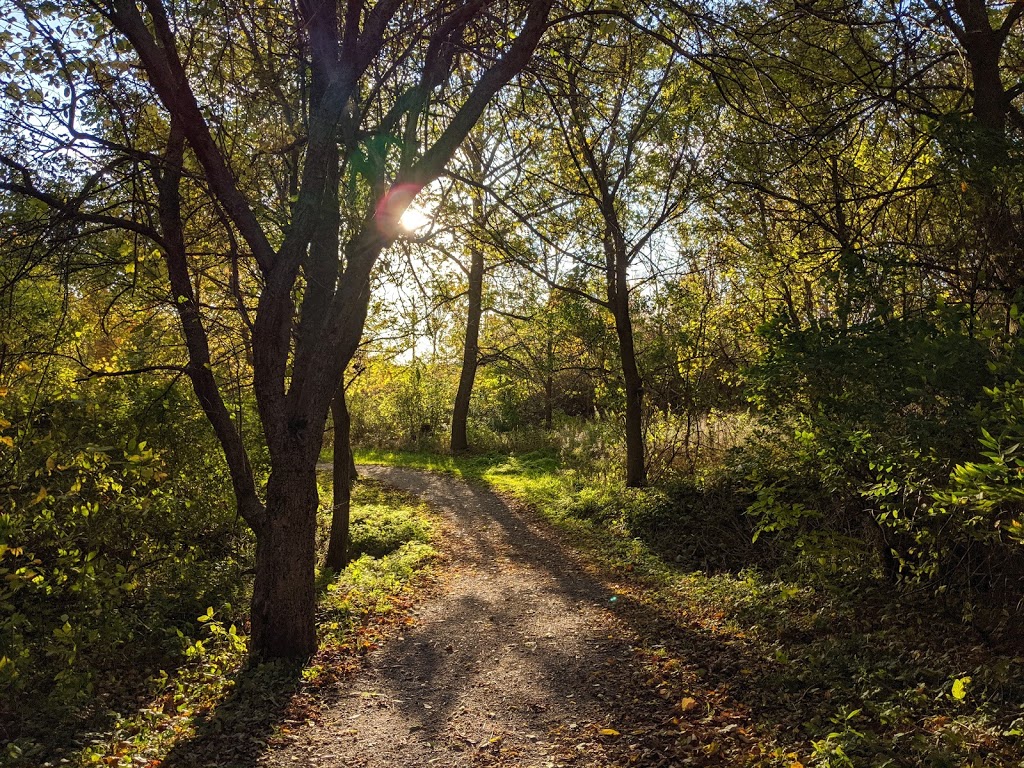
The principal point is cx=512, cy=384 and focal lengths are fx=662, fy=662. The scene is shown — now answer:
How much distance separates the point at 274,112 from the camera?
716 centimetres

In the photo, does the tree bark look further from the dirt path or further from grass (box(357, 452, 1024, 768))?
grass (box(357, 452, 1024, 768))

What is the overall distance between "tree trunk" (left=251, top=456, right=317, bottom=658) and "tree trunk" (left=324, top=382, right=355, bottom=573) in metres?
3.80

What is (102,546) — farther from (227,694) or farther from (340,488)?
(340,488)

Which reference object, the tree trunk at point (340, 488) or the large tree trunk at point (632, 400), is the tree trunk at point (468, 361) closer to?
the large tree trunk at point (632, 400)

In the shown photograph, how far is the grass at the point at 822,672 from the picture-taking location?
3.68 meters

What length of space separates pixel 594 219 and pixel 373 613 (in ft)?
24.2

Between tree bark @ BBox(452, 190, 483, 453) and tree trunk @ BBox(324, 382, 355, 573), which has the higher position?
tree bark @ BBox(452, 190, 483, 453)

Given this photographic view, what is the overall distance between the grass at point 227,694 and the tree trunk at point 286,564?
25 centimetres

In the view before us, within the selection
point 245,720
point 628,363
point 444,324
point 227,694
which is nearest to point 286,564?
point 227,694

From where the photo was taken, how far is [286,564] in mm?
5891

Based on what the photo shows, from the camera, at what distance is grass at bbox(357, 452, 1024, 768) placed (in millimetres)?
3684

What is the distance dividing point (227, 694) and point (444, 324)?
507cm

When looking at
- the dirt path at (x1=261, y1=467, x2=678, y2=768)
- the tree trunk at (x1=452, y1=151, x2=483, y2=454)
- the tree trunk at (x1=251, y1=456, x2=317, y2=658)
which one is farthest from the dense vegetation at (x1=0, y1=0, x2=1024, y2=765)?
the tree trunk at (x1=452, y1=151, x2=483, y2=454)

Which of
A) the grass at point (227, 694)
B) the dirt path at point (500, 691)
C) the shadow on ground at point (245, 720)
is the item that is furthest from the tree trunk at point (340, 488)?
the shadow on ground at point (245, 720)
